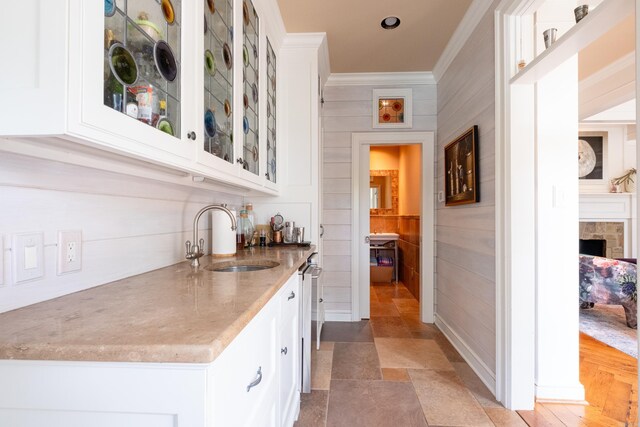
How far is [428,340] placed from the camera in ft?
8.83

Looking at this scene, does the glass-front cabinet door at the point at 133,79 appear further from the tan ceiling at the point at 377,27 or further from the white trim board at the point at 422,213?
the white trim board at the point at 422,213

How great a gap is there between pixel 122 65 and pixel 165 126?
7.8 inches

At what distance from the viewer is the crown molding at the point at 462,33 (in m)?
2.06

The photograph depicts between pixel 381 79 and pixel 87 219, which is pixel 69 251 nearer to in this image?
pixel 87 219

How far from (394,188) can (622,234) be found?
12.0ft

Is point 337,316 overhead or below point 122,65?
below

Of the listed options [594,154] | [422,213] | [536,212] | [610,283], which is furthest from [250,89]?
[594,154]

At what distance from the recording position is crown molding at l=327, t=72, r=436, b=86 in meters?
3.15

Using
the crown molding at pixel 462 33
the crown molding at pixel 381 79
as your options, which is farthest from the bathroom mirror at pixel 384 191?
the crown molding at pixel 462 33

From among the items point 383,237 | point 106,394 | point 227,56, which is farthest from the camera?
point 383,237

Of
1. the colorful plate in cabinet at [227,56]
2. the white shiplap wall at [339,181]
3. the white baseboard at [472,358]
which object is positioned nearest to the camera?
the colorful plate in cabinet at [227,56]

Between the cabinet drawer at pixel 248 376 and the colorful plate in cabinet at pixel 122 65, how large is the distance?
2.30 ft

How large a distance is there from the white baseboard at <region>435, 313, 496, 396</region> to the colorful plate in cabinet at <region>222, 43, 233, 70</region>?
2.41 metres

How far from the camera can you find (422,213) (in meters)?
3.15
